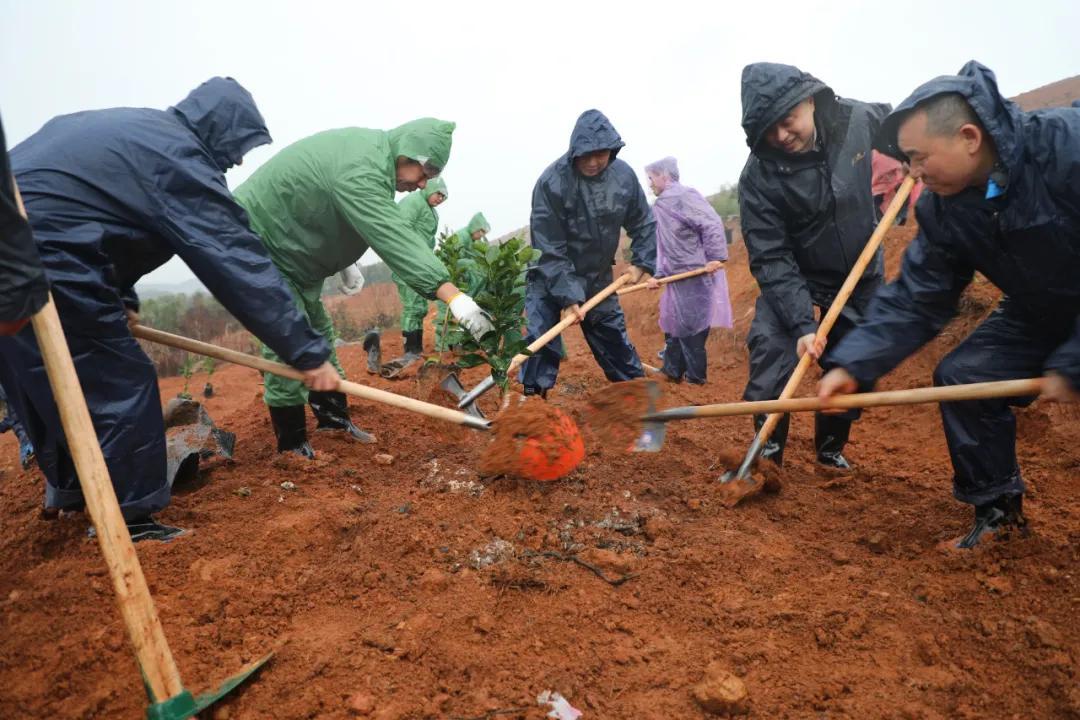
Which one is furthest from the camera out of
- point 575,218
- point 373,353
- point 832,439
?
point 373,353

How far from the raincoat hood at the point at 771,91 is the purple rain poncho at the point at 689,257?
372 centimetres

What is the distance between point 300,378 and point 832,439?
9.36 ft

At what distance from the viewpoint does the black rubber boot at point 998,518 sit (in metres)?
2.53

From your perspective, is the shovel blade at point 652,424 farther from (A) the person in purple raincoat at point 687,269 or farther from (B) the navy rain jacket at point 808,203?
(A) the person in purple raincoat at point 687,269

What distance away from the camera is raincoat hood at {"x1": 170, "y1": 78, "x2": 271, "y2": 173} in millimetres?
2754

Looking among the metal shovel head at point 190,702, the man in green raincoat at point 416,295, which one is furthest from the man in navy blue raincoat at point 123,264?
the man in green raincoat at point 416,295

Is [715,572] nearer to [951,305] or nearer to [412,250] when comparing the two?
[951,305]

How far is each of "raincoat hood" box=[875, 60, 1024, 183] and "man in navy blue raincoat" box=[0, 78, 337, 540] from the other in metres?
2.31

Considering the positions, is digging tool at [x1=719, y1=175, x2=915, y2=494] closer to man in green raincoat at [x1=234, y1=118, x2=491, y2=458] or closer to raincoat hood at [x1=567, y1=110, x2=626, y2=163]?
man in green raincoat at [x1=234, y1=118, x2=491, y2=458]

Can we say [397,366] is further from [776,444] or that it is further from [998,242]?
[998,242]

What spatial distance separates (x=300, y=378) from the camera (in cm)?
271

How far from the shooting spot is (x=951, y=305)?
246 cm

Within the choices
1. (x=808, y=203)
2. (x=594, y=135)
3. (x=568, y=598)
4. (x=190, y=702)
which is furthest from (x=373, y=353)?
(x=190, y=702)

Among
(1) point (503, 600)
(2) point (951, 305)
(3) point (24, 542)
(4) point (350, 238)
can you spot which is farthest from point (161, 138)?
(2) point (951, 305)
